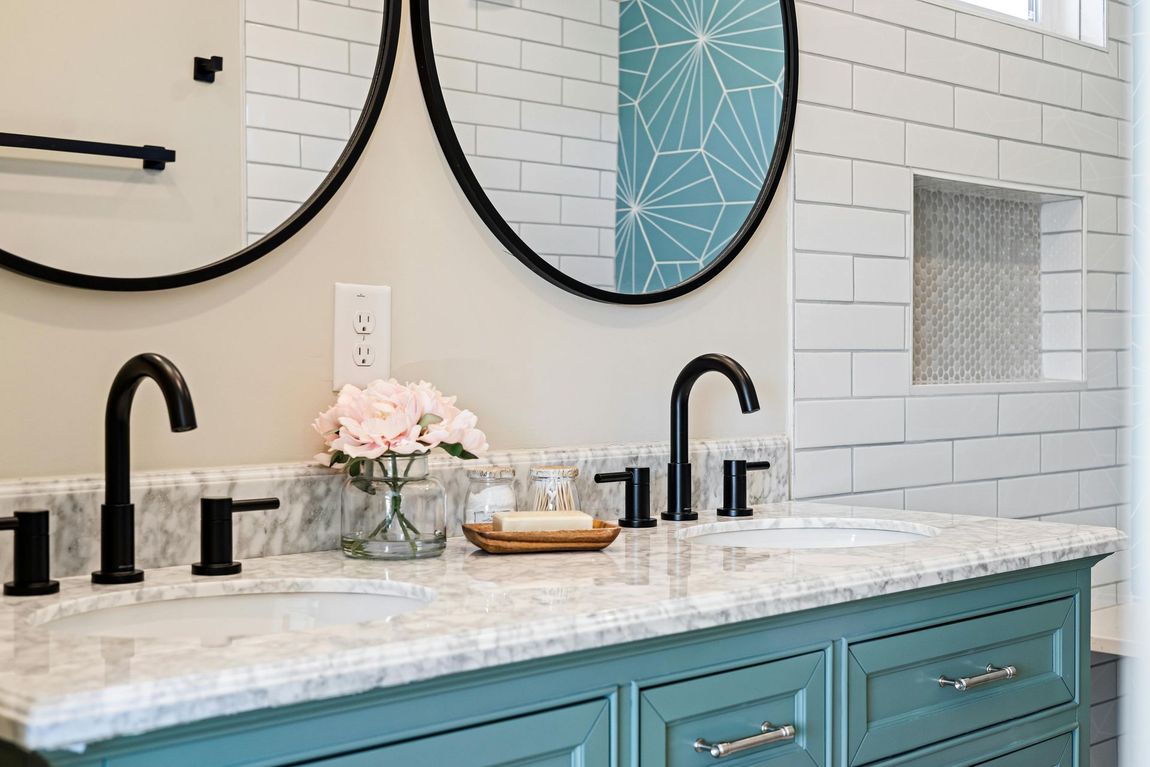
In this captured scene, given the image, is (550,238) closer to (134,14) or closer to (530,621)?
(134,14)

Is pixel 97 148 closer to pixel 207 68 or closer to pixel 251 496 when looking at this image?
pixel 207 68

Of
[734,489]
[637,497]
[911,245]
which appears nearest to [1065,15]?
[911,245]

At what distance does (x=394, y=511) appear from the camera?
1531mm

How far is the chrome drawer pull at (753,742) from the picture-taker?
4.23ft

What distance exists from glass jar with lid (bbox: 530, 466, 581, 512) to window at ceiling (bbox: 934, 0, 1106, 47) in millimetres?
1847

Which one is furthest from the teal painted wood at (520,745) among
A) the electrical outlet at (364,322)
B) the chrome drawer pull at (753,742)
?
the electrical outlet at (364,322)

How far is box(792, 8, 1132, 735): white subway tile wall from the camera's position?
2326 mm

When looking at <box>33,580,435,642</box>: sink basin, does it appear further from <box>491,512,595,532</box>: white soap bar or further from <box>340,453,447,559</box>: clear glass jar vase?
<box>491,512,595,532</box>: white soap bar

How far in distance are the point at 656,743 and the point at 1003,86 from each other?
204 cm

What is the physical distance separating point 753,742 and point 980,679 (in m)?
0.43

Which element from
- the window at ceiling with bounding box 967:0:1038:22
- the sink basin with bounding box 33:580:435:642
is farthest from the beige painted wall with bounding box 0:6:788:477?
the window at ceiling with bounding box 967:0:1038:22

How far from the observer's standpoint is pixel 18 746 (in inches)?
35.3

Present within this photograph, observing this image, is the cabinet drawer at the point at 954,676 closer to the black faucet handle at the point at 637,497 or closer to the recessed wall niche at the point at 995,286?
the black faucet handle at the point at 637,497

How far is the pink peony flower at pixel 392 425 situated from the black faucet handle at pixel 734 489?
56 cm
